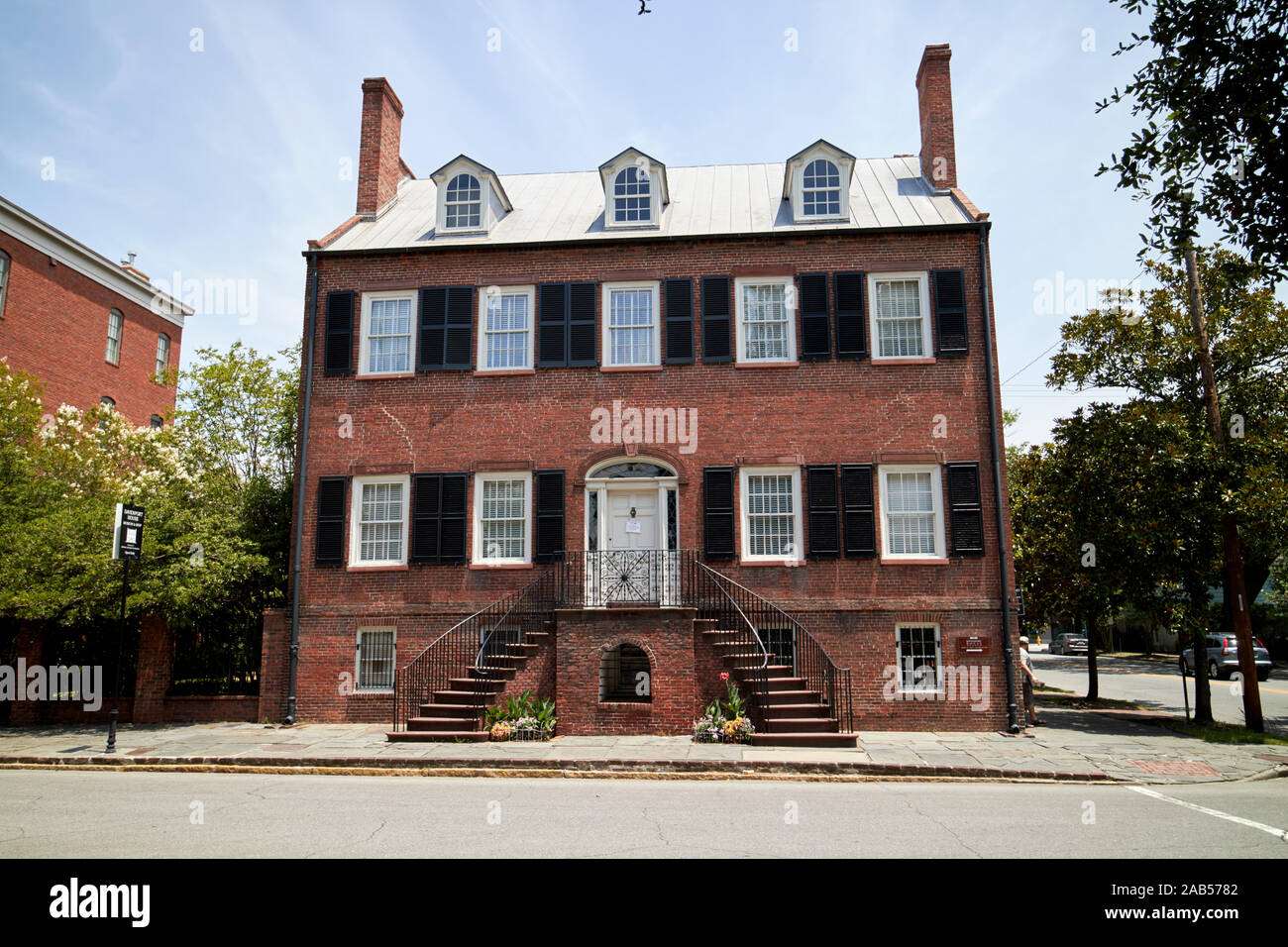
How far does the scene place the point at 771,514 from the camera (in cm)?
1734

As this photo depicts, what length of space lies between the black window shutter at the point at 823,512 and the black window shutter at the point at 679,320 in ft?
11.4

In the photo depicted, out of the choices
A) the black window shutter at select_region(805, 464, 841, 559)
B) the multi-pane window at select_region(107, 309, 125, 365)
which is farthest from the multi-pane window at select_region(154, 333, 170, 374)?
the black window shutter at select_region(805, 464, 841, 559)

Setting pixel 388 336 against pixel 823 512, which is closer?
pixel 823 512

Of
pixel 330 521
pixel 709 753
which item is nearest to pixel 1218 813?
pixel 709 753

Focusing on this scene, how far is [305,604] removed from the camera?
17703 mm

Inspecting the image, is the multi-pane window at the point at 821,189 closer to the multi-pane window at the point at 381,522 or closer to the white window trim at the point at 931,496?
the white window trim at the point at 931,496

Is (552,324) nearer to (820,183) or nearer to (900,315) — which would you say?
(820,183)

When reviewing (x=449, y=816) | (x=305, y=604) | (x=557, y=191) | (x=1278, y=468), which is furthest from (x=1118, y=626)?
(x=449, y=816)

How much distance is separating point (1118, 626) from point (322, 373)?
5002 cm

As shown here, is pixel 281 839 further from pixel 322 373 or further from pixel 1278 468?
pixel 1278 468

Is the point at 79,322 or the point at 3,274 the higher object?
the point at 3,274

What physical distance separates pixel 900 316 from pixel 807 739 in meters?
8.73

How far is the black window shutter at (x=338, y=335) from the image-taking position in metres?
18.5

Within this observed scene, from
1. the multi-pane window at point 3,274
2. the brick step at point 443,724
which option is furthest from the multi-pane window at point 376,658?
the multi-pane window at point 3,274
